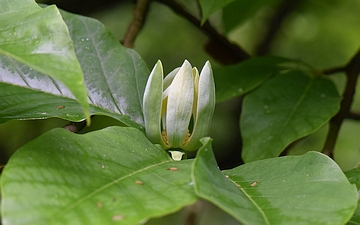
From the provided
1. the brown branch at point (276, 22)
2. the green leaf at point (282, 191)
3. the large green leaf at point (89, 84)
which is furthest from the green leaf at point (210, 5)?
the brown branch at point (276, 22)

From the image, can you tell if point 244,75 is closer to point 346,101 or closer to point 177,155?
point 346,101

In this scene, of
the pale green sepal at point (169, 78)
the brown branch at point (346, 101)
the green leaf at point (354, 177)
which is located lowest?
the brown branch at point (346, 101)

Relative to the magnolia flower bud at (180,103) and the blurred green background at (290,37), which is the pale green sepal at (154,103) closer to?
the magnolia flower bud at (180,103)

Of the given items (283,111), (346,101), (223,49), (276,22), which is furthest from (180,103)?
(276,22)

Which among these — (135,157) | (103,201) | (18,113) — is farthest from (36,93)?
(103,201)

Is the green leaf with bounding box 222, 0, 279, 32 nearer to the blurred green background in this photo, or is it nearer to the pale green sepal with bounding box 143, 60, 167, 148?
the blurred green background

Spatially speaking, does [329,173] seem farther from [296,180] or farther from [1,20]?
[1,20]
